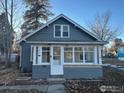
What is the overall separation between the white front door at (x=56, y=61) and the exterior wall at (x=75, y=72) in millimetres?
423

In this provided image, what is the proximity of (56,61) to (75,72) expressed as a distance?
6.11 ft

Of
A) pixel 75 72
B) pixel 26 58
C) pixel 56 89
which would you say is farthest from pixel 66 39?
pixel 56 89

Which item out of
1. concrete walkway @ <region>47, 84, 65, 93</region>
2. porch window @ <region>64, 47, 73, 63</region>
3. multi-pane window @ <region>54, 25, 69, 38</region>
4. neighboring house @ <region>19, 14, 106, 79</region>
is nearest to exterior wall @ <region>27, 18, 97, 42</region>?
multi-pane window @ <region>54, 25, 69, 38</region>

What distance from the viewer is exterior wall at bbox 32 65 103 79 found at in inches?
612

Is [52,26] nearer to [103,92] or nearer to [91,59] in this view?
[91,59]

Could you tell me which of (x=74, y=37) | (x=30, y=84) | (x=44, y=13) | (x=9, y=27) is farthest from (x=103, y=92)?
(x=44, y=13)

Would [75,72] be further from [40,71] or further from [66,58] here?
[40,71]

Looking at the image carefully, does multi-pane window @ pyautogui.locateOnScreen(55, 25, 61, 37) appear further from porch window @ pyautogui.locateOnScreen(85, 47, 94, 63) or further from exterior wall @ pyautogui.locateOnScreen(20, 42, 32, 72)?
exterior wall @ pyautogui.locateOnScreen(20, 42, 32, 72)

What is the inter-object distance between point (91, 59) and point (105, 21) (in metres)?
32.8

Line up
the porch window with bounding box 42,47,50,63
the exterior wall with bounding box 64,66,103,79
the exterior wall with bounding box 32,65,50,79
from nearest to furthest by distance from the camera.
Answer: the exterior wall with bounding box 32,65,50,79 → the exterior wall with bounding box 64,66,103,79 → the porch window with bounding box 42,47,50,63

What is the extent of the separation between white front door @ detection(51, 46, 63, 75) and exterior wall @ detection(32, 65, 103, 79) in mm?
423

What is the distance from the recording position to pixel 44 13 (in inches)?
1339

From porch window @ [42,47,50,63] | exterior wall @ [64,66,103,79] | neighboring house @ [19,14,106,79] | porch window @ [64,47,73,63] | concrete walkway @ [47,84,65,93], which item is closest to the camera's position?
concrete walkway @ [47,84,65,93]

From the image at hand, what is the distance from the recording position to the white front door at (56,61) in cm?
1575
